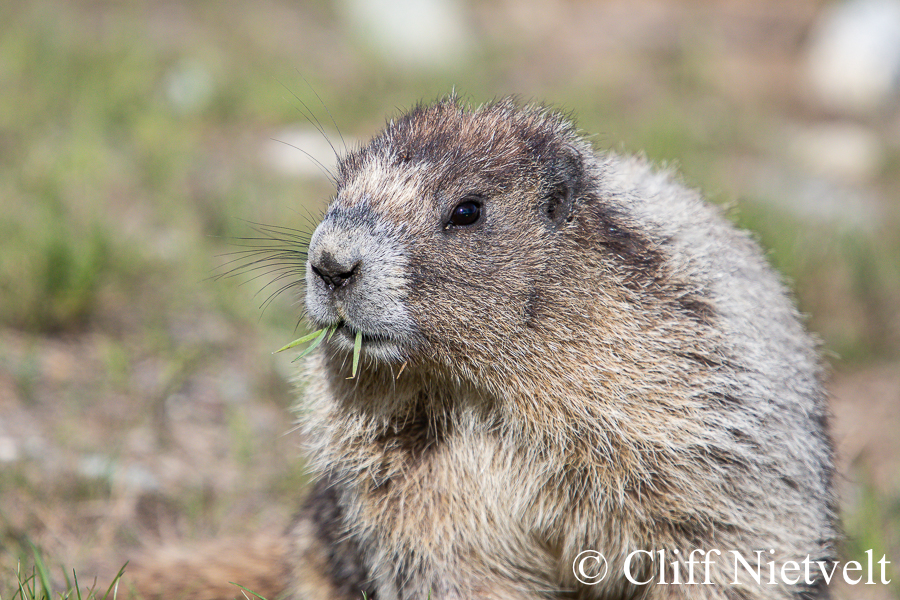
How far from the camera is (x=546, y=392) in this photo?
2.88 metres

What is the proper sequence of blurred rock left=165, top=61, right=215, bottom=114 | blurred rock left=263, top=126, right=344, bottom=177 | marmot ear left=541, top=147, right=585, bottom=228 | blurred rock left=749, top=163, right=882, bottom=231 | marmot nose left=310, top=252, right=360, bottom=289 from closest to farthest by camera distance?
marmot nose left=310, top=252, right=360, bottom=289 → marmot ear left=541, top=147, right=585, bottom=228 → blurred rock left=749, top=163, right=882, bottom=231 → blurred rock left=263, top=126, right=344, bottom=177 → blurred rock left=165, top=61, right=215, bottom=114

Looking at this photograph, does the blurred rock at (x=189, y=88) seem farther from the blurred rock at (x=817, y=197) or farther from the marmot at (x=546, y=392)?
the marmot at (x=546, y=392)

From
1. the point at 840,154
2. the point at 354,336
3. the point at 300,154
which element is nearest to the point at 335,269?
the point at 354,336

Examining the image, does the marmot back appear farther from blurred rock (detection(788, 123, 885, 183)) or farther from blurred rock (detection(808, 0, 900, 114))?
blurred rock (detection(808, 0, 900, 114))

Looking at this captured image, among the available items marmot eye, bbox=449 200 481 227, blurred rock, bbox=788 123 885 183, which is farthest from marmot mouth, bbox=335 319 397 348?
blurred rock, bbox=788 123 885 183

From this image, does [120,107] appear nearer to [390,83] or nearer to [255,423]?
[390,83]

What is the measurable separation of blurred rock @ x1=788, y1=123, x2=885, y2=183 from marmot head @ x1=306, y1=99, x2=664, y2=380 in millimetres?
7191

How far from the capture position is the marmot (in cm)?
282

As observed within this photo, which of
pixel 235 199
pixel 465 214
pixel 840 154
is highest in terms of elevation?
pixel 840 154

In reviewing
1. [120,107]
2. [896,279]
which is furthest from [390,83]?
[896,279]

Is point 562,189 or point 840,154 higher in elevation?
point 840,154

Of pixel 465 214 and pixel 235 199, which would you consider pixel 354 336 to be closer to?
pixel 465 214

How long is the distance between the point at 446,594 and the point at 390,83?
26.4 ft

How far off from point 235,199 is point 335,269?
13.9 ft
